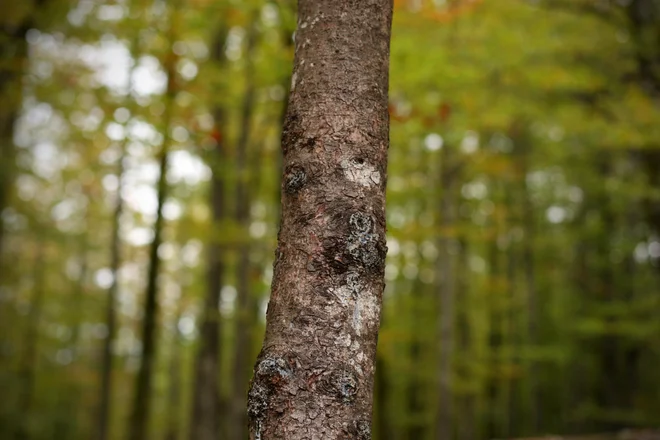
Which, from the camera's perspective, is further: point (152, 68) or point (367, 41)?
point (152, 68)

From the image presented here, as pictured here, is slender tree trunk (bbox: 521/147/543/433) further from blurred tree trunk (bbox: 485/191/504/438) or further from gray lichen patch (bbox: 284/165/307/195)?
gray lichen patch (bbox: 284/165/307/195)

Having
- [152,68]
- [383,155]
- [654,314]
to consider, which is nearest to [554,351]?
[654,314]

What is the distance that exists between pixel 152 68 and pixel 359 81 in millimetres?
7870

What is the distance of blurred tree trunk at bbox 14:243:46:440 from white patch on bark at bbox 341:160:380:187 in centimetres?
2018

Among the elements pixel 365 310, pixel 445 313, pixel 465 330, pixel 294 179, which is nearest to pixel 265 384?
pixel 365 310

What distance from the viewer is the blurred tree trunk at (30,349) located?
1927cm

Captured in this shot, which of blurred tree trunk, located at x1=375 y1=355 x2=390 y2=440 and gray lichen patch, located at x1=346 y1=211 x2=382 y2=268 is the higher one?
gray lichen patch, located at x1=346 y1=211 x2=382 y2=268

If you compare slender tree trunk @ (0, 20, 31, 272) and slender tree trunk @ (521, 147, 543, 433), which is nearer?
slender tree trunk @ (0, 20, 31, 272)

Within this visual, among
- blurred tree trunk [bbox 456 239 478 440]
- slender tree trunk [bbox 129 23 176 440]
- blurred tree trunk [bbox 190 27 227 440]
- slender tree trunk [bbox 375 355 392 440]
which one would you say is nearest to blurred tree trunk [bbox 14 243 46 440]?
blurred tree trunk [bbox 190 27 227 440]

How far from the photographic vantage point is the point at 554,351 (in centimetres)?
1430

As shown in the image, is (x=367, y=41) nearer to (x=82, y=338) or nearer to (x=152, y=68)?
(x=152, y=68)

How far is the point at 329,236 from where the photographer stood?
1.55m

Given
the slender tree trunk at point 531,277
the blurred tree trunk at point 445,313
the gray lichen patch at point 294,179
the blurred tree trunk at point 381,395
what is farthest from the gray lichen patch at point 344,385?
the slender tree trunk at point 531,277

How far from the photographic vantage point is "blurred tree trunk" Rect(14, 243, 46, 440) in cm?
1927
